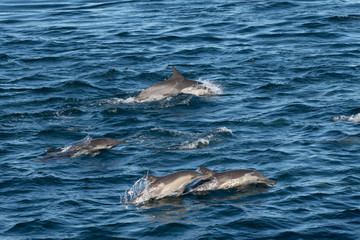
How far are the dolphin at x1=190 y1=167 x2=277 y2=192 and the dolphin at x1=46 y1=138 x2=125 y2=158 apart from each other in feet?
13.2

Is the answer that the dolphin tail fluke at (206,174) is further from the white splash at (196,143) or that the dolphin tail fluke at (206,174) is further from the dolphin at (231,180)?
the white splash at (196,143)

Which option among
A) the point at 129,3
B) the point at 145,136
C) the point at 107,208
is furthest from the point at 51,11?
the point at 107,208

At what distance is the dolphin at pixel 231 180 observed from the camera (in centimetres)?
1614

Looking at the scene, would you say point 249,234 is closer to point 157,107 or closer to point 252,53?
point 157,107

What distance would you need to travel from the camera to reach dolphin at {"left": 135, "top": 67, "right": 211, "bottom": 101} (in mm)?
24922

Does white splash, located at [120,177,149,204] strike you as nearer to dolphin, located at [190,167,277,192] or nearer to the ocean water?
the ocean water

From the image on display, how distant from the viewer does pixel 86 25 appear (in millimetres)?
40688

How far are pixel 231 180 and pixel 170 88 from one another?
943 cm

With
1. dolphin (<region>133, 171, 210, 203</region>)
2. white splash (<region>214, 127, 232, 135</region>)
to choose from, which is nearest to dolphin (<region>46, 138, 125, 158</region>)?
white splash (<region>214, 127, 232, 135</region>)

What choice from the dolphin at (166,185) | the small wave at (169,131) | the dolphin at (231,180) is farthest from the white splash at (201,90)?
the dolphin at (166,185)

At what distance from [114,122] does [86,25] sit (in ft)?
63.1

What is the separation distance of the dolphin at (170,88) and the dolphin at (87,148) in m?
5.57

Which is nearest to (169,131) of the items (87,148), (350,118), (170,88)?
(87,148)

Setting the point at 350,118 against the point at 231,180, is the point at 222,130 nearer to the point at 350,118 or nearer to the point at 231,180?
the point at 350,118
